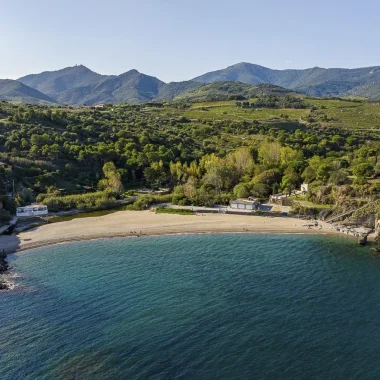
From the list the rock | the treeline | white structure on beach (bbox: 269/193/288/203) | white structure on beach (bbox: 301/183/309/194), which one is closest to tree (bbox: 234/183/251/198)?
white structure on beach (bbox: 269/193/288/203)

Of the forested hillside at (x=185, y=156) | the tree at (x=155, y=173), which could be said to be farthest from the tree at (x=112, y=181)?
the tree at (x=155, y=173)

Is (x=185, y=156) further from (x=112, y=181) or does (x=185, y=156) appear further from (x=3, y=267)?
(x=3, y=267)

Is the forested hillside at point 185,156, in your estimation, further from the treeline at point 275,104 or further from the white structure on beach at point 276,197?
the treeline at point 275,104

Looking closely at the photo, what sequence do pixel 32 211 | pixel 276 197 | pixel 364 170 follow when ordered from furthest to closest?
pixel 276 197, pixel 364 170, pixel 32 211

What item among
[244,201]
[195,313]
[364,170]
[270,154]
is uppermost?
[270,154]

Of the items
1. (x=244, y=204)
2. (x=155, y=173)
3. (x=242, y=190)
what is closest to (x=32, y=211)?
(x=155, y=173)

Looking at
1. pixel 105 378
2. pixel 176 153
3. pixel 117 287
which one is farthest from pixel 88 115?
pixel 105 378

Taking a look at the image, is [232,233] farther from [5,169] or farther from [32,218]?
[5,169]

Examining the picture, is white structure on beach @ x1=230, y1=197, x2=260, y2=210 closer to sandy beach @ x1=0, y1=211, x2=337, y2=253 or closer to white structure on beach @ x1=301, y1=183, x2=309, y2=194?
sandy beach @ x1=0, y1=211, x2=337, y2=253
